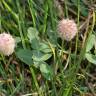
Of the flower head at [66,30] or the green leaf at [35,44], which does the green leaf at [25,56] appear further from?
the flower head at [66,30]

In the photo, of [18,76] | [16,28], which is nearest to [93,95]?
[18,76]

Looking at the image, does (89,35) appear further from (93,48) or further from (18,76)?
(18,76)

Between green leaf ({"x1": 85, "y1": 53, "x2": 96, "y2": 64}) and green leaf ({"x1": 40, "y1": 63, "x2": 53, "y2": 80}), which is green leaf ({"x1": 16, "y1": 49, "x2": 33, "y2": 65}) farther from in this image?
green leaf ({"x1": 85, "y1": 53, "x2": 96, "y2": 64})

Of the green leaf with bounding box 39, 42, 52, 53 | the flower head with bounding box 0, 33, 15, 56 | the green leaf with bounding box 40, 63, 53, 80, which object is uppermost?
the flower head with bounding box 0, 33, 15, 56

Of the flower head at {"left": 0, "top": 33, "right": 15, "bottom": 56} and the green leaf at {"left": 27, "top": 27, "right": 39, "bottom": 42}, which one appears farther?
the green leaf at {"left": 27, "top": 27, "right": 39, "bottom": 42}

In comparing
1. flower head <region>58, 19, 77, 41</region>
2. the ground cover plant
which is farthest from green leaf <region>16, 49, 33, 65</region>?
flower head <region>58, 19, 77, 41</region>

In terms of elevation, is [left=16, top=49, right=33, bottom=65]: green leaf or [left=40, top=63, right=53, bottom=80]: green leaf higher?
[left=16, top=49, right=33, bottom=65]: green leaf

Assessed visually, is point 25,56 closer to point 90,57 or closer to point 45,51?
point 45,51

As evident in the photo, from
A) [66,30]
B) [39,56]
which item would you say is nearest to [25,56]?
[39,56]
